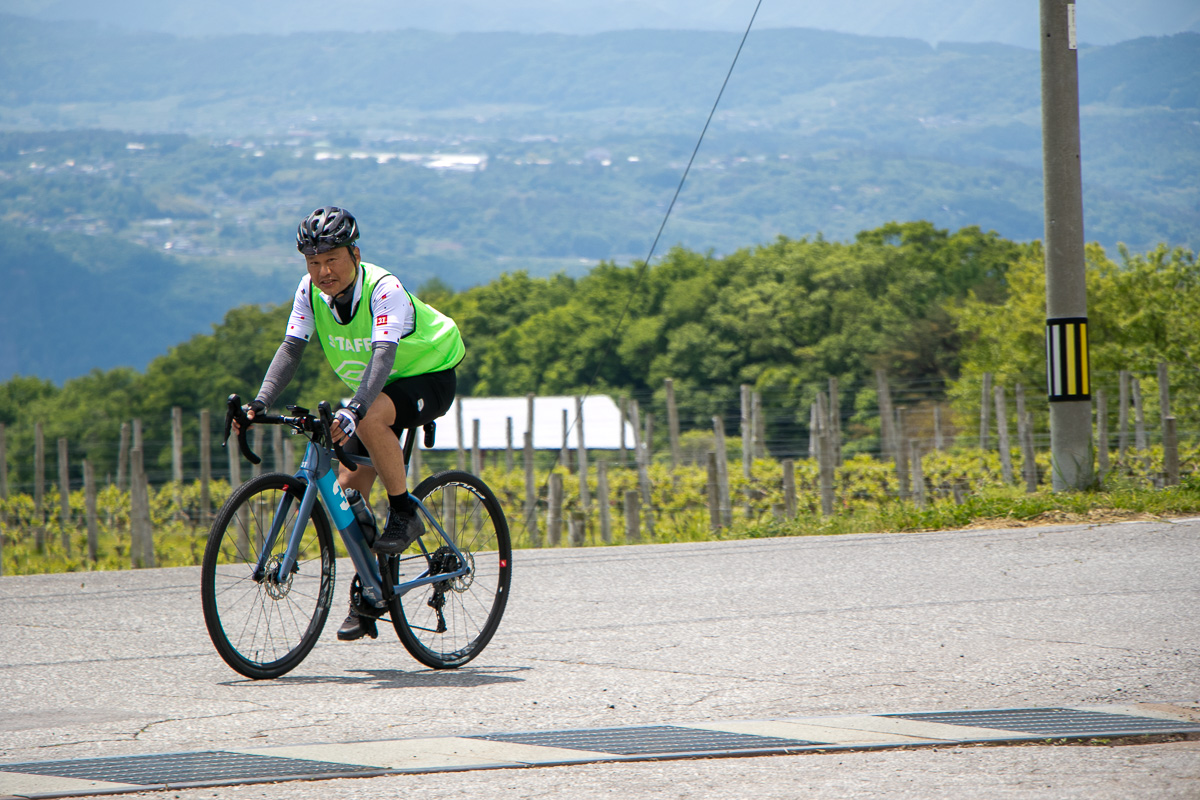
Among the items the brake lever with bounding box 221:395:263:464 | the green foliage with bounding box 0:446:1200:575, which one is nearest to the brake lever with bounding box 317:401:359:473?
the brake lever with bounding box 221:395:263:464

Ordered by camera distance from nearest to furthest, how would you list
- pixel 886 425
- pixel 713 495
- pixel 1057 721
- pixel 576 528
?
pixel 1057 721 → pixel 713 495 → pixel 576 528 → pixel 886 425

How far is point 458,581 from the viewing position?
5.63 metres

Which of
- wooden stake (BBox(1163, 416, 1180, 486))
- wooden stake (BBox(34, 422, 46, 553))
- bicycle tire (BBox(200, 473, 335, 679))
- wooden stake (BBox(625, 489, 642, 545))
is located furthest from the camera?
wooden stake (BBox(34, 422, 46, 553))

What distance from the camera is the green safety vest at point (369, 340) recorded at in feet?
17.1

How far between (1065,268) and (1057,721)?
656 centimetres

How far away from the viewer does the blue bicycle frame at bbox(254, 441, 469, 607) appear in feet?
16.4

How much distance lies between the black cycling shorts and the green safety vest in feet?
0.11

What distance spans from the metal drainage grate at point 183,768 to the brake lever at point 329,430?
1362 mm

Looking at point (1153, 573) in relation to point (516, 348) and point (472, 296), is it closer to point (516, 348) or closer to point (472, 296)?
point (516, 348)

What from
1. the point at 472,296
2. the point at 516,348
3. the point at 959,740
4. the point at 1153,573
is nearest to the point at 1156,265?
the point at 1153,573

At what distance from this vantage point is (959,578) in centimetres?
714

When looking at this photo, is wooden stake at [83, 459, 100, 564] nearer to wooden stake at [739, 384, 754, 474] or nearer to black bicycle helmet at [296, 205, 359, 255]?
wooden stake at [739, 384, 754, 474]

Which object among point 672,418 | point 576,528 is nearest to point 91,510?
point 576,528

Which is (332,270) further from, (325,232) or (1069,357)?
(1069,357)
